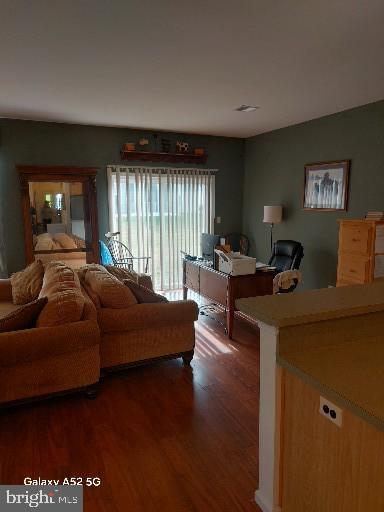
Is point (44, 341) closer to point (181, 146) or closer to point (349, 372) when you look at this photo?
point (349, 372)

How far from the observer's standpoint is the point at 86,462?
79.7 inches

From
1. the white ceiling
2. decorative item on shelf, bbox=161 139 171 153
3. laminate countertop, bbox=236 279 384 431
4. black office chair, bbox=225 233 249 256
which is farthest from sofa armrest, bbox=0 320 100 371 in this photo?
black office chair, bbox=225 233 249 256

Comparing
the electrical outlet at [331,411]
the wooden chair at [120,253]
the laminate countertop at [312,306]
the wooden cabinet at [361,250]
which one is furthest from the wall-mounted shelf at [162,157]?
the electrical outlet at [331,411]

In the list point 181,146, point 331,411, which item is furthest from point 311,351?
point 181,146

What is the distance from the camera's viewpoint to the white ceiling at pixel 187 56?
6.79ft

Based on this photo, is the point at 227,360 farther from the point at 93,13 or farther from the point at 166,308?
the point at 93,13

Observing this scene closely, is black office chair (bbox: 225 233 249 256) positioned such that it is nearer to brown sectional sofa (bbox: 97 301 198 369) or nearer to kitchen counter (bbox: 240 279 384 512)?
brown sectional sofa (bbox: 97 301 198 369)

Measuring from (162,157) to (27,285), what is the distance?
9.82 feet

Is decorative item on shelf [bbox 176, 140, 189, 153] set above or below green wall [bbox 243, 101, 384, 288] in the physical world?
above

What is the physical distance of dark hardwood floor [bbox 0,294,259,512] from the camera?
1.81 m

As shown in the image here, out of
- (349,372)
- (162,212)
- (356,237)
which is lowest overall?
(349,372)

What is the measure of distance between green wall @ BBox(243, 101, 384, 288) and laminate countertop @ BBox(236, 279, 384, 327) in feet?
9.61

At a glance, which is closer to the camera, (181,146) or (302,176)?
(302,176)

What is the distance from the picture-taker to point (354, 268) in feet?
12.7
